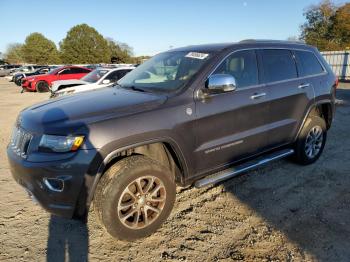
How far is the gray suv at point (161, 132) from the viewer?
2.58 metres

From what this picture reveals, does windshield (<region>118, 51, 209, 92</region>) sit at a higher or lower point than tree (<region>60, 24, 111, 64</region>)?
lower

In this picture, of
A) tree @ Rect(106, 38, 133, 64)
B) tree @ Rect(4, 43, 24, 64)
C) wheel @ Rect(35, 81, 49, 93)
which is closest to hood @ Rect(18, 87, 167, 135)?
wheel @ Rect(35, 81, 49, 93)

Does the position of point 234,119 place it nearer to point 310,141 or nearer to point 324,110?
point 310,141

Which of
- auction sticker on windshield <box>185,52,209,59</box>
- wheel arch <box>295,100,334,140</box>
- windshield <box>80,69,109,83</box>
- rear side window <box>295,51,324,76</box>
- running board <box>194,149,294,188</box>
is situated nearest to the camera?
running board <box>194,149,294,188</box>

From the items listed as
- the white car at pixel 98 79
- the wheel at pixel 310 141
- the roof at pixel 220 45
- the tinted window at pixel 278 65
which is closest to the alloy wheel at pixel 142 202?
the roof at pixel 220 45

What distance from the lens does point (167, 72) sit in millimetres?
3707

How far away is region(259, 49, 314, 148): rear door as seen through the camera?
3934mm

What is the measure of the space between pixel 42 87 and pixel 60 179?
57.3 feet

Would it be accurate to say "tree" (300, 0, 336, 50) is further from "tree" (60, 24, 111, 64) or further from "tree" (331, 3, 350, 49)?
"tree" (60, 24, 111, 64)

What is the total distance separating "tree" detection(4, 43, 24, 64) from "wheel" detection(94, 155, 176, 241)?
84368 millimetres

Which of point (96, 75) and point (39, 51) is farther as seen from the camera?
point (39, 51)

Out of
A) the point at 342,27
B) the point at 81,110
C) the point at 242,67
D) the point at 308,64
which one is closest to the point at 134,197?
the point at 81,110

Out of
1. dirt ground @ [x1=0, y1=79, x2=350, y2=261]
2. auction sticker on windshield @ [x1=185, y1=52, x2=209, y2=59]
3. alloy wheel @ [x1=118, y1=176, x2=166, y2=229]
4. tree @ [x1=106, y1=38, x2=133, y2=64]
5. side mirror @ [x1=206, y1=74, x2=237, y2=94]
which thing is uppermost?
tree @ [x1=106, y1=38, x2=133, y2=64]

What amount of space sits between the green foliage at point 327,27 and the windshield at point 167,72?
45026 mm
